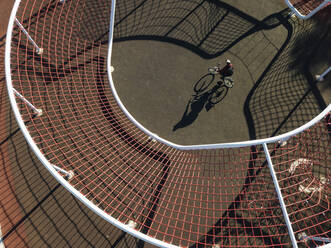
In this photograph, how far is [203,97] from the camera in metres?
8.29

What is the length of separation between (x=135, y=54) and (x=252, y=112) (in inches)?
218

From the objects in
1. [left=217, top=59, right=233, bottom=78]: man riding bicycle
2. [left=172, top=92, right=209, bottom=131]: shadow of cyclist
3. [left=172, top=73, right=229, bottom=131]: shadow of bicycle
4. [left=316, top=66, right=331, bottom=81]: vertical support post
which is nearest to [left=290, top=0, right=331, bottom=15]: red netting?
[left=316, top=66, right=331, bottom=81]: vertical support post

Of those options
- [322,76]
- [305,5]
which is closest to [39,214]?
[322,76]

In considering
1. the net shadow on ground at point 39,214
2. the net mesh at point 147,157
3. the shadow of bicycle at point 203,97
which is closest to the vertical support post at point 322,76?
the net mesh at point 147,157

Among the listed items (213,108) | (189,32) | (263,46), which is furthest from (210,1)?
(213,108)

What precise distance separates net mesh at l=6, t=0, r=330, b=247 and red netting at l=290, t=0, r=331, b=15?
285 centimetres

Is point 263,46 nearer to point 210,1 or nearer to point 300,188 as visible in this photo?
point 210,1

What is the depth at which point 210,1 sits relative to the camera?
371 inches

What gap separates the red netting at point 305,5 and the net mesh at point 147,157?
112 inches

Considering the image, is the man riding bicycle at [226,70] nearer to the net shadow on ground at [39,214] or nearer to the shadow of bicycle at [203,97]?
the shadow of bicycle at [203,97]

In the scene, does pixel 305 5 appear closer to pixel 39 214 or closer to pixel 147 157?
pixel 147 157

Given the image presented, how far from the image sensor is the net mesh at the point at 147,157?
22.7ft

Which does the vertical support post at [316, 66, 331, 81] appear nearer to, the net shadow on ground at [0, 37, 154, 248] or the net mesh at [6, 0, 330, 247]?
the net mesh at [6, 0, 330, 247]

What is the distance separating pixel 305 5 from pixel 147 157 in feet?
33.1
